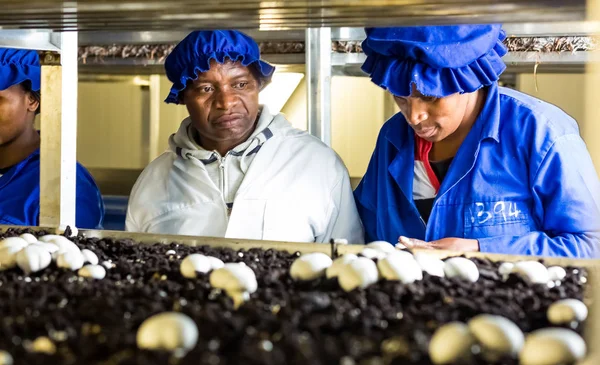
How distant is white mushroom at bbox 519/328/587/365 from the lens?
0.82 metres

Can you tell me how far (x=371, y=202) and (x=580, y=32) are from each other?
90cm

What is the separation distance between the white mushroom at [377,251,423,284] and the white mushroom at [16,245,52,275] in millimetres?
595

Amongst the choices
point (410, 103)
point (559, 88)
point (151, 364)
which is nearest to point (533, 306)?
point (151, 364)

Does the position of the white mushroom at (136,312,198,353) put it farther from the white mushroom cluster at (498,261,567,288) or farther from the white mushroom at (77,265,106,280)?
the white mushroom cluster at (498,261,567,288)

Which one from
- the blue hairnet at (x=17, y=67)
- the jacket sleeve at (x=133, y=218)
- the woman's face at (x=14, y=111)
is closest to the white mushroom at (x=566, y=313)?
the jacket sleeve at (x=133, y=218)

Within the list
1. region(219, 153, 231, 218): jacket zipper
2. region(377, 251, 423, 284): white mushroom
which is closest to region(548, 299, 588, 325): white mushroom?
region(377, 251, 423, 284): white mushroom

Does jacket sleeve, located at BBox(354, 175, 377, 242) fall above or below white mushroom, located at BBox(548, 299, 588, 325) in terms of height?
above

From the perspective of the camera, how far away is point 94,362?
82 centimetres

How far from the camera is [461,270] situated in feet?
4.15

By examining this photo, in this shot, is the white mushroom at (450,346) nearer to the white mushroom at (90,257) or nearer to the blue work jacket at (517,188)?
the white mushroom at (90,257)

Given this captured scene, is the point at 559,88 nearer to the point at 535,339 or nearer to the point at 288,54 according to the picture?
the point at 288,54

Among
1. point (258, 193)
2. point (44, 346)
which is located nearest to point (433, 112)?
point (258, 193)

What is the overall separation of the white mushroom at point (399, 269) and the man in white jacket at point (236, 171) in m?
1.02

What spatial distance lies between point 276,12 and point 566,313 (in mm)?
745
